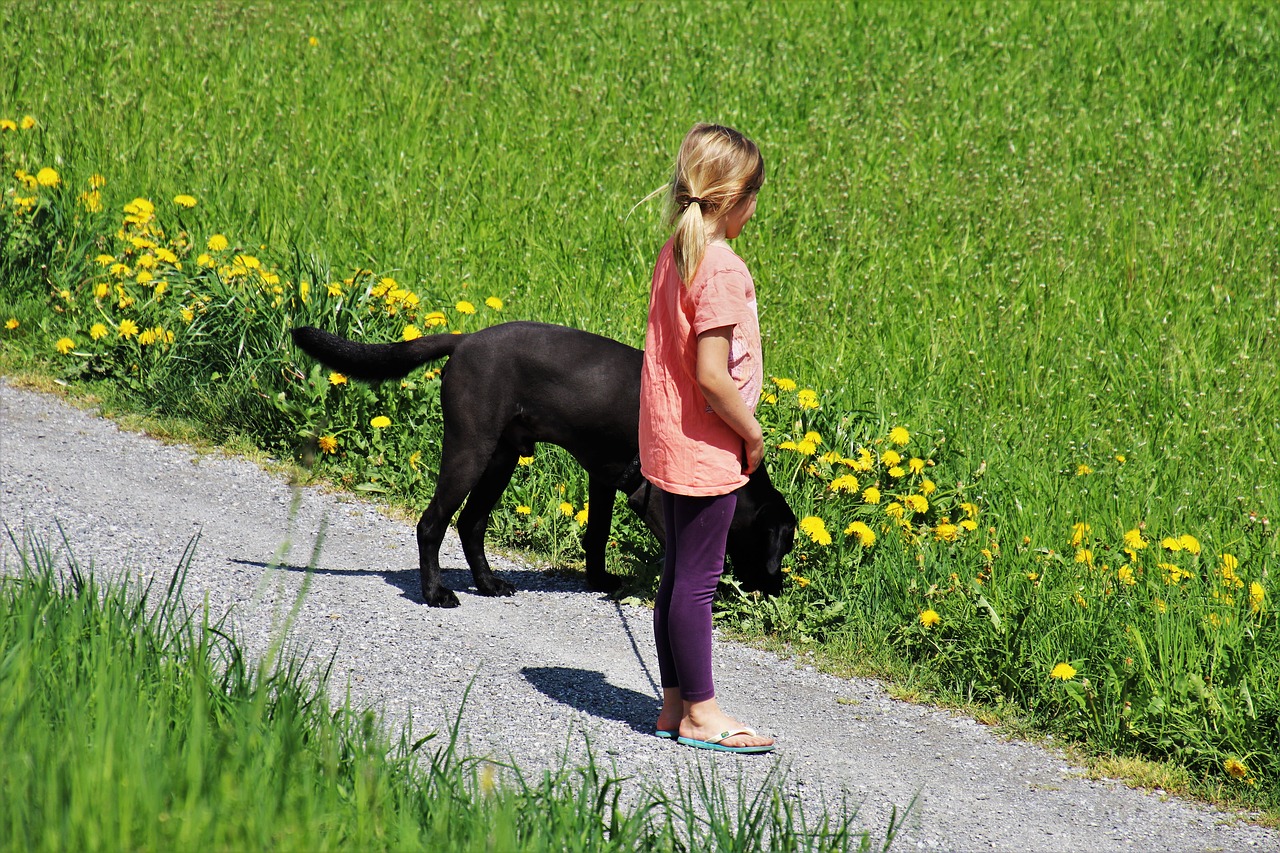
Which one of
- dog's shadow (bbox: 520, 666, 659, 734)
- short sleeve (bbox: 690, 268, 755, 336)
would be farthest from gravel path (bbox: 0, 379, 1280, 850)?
short sleeve (bbox: 690, 268, 755, 336)

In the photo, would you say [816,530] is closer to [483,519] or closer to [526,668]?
[526,668]

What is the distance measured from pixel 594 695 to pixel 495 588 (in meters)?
1.00

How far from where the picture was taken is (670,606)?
3.53 metres

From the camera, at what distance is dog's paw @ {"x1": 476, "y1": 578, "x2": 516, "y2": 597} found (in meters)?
4.84

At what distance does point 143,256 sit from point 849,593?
14.6 ft

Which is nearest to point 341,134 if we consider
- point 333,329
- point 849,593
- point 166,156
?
point 166,156

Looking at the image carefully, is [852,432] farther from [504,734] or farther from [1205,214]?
[1205,214]

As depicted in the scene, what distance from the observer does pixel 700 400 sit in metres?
3.34

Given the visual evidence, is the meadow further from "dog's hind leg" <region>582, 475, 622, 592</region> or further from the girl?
the girl

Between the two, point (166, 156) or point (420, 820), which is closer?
point (420, 820)

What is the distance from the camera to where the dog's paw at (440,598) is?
182 inches

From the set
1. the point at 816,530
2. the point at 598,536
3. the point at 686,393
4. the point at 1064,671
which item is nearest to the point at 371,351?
the point at 598,536

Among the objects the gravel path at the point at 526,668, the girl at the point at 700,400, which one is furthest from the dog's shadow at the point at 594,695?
the girl at the point at 700,400

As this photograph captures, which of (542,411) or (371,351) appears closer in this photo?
(542,411)
